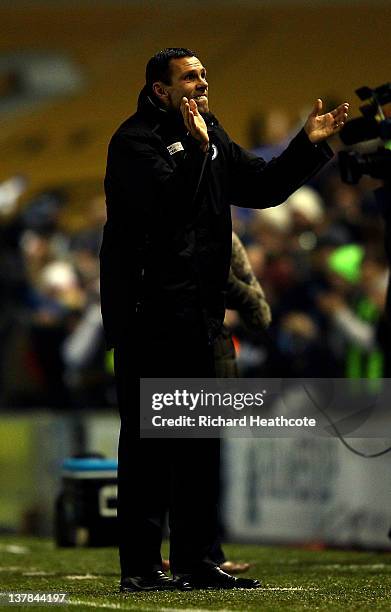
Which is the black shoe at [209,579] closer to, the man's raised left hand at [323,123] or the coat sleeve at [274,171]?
the coat sleeve at [274,171]

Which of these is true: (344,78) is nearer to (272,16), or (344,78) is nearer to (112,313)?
(272,16)

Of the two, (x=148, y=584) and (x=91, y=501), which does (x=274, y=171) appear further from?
(x=91, y=501)

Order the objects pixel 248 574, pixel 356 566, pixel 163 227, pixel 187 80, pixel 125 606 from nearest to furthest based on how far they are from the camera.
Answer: pixel 125 606 → pixel 163 227 → pixel 187 80 → pixel 248 574 → pixel 356 566

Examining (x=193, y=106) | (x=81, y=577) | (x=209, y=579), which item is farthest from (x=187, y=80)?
(x=81, y=577)

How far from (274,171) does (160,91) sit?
591 mm

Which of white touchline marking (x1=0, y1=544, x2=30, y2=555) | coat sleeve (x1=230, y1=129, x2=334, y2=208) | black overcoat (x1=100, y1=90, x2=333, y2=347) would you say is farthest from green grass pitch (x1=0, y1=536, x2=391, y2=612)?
coat sleeve (x1=230, y1=129, x2=334, y2=208)

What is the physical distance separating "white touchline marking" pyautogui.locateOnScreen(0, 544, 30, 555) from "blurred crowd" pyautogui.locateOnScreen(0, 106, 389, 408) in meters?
1.89

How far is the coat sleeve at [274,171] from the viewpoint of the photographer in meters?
6.48

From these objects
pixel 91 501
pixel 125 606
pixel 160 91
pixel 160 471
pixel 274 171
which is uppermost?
pixel 160 91

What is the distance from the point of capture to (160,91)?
648cm

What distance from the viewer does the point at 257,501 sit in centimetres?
1071

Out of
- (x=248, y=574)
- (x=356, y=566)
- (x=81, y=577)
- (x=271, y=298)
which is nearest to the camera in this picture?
(x=81, y=577)

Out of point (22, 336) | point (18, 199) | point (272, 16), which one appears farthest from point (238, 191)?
point (272, 16)

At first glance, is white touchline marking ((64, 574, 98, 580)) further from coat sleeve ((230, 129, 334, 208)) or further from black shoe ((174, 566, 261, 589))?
coat sleeve ((230, 129, 334, 208))
